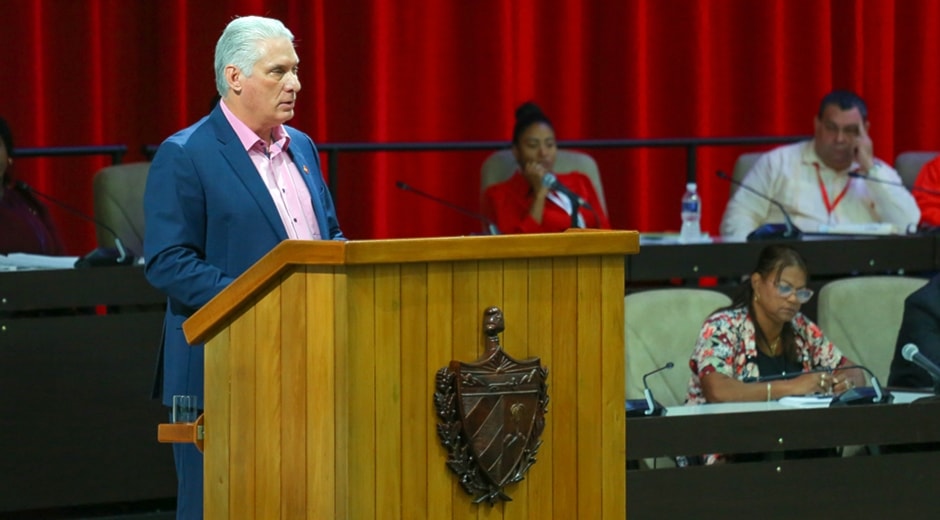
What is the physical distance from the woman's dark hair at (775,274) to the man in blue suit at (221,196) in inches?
77.8

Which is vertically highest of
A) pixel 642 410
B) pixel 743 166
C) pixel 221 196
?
pixel 743 166

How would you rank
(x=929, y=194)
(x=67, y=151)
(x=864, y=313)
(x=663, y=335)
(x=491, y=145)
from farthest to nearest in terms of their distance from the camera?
(x=929, y=194) < (x=491, y=145) < (x=67, y=151) < (x=864, y=313) < (x=663, y=335)

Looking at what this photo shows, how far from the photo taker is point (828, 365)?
466cm

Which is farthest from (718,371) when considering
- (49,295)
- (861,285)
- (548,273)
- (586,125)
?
(586,125)

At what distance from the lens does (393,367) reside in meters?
2.35

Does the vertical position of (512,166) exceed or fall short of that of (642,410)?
it exceeds it

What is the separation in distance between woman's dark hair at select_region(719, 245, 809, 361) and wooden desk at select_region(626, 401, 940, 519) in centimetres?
54

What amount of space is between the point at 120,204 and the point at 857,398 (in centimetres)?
252

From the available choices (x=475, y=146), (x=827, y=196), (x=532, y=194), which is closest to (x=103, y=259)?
(x=532, y=194)

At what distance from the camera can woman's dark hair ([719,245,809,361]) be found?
454 cm

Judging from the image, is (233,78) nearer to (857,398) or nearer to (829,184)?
(857,398)

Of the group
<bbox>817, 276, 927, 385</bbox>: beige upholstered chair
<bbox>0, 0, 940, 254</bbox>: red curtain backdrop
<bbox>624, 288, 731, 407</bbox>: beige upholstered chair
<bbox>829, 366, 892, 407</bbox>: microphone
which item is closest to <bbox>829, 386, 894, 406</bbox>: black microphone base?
<bbox>829, 366, 892, 407</bbox>: microphone

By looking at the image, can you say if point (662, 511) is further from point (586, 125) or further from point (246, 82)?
point (586, 125)

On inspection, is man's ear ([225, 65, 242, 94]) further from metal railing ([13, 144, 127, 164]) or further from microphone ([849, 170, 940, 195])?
microphone ([849, 170, 940, 195])
